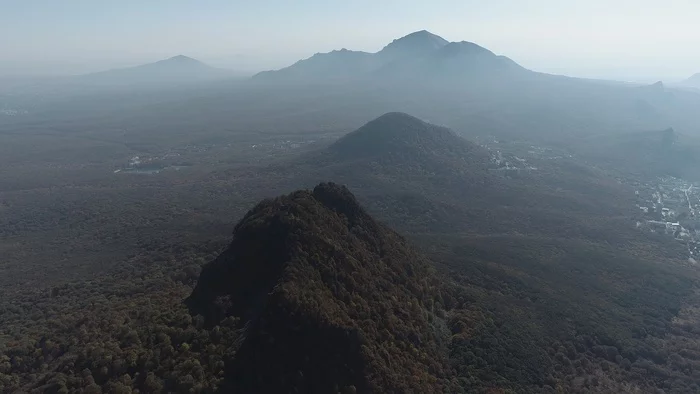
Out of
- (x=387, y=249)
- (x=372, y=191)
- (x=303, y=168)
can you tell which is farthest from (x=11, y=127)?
(x=387, y=249)

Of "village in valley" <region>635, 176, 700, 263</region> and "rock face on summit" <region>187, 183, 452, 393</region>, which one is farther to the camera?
"village in valley" <region>635, 176, 700, 263</region>

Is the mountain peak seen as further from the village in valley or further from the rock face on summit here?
the rock face on summit

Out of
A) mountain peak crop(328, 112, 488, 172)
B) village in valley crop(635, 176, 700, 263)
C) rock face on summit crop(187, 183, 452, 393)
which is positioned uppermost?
mountain peak crop(328, 112, 488, 172)

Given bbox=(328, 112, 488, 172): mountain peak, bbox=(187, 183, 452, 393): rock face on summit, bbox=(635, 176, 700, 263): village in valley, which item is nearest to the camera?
bbox=(187, 183, 452, 393): rock face on summit

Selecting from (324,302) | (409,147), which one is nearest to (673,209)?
(409,147)

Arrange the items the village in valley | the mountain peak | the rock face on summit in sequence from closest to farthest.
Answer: the rock face on summit
the village in valley
the mountain peak

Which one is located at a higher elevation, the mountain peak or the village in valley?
the mountain peak

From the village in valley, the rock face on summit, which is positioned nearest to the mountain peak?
the village in valley
